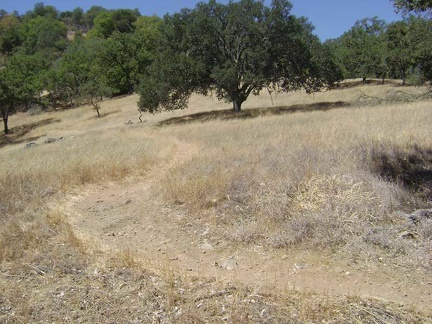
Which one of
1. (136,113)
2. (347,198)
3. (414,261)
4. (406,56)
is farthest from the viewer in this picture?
(136,113)

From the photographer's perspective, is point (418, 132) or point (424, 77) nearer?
point (418, 132)

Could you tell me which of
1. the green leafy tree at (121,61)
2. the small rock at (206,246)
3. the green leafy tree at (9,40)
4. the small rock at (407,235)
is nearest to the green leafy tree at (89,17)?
the green leafy tree at (9,40)

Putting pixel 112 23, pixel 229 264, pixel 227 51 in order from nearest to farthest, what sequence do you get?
pixel 229 264, pixel 227 51, pixel 112 23

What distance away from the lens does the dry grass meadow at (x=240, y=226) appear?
11.9 feet

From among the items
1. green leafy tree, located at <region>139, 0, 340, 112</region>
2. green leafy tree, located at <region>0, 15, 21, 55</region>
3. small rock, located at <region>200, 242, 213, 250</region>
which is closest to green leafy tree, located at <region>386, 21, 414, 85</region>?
green leafy tree, located at <region>139, 0, 340, 112</region>

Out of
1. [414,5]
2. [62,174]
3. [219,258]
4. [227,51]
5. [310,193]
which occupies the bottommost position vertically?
[219,258]

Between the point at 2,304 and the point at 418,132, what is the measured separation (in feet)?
32.7

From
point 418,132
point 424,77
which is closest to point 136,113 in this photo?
point 424,77

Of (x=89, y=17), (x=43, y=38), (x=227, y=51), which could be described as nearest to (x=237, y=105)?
(x=227, y=51)

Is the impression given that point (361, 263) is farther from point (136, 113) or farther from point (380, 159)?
point (136, 113)

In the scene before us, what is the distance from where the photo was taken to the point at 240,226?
5.64 metres

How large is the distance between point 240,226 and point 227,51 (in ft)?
66.4

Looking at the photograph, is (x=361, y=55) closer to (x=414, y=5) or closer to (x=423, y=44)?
(x=423, y=44)

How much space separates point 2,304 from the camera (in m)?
3.80
